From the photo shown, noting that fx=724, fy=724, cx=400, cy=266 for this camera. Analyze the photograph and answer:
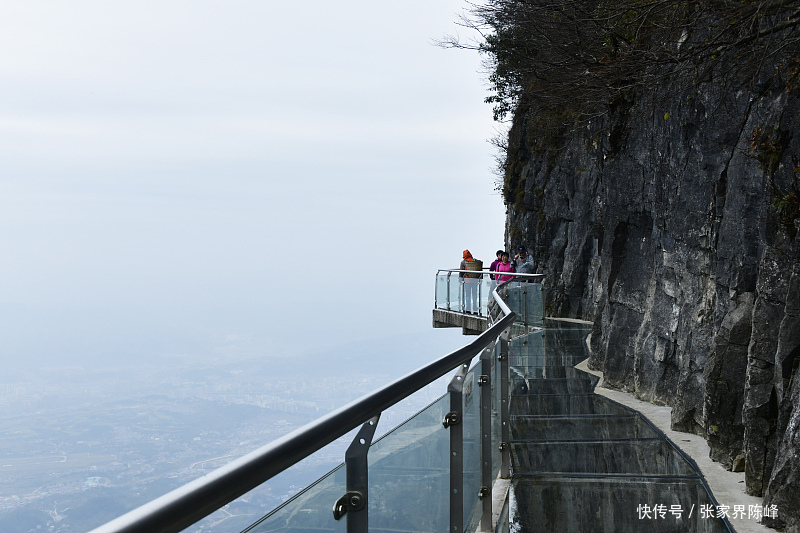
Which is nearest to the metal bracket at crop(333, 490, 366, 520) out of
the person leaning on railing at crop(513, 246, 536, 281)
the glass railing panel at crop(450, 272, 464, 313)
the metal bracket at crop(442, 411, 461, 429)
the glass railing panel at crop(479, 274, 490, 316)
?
the metal bracket at crop(442, 411, 461, 429)

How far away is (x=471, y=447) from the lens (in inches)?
172

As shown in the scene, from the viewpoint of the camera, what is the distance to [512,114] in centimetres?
3058

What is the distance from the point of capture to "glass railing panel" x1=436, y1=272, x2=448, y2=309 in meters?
26.0

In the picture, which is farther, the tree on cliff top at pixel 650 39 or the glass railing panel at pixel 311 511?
the tree on cliff top at pixel 650 39

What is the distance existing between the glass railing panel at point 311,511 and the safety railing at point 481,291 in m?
13.0

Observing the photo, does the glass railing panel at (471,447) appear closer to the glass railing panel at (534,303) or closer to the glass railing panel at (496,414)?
the glass railing panel at (496,414)

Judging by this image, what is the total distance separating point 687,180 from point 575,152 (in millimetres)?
12356

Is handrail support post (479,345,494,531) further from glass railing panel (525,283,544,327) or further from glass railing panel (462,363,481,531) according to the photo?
glass railing panel (525,283,544,327)

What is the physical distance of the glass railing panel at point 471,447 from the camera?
409 centimetres

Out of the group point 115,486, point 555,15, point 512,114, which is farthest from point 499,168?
point 115,486

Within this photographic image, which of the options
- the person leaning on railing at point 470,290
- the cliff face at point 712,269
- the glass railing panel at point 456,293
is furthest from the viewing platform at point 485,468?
the glass railing panel at point 456,293

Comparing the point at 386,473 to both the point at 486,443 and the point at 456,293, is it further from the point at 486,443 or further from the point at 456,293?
the point at 456,293

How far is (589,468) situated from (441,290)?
19329 mm

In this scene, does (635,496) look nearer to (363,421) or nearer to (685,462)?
(685,462)
